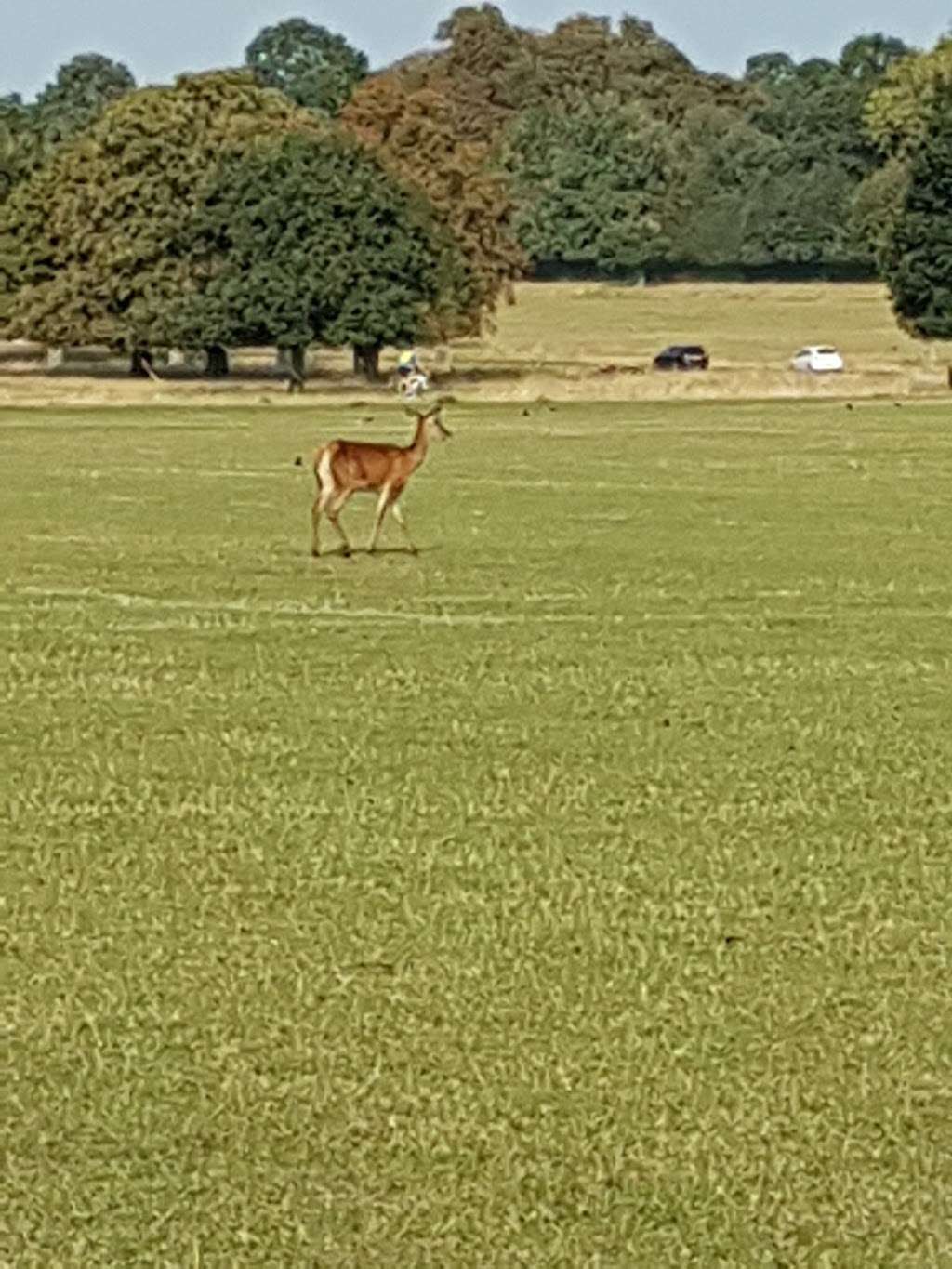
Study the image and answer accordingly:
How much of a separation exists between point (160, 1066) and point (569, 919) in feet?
7.81

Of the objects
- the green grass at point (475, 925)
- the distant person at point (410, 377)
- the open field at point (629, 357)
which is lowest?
the open field at point (629, 357)

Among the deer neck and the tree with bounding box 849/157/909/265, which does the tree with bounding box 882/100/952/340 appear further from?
the deer neck

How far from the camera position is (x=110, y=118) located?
274 feet

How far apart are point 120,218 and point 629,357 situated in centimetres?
2083

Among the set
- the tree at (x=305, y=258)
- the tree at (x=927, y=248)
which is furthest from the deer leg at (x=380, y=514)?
the tree at (x=927, y=248)

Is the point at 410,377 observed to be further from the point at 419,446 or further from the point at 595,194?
the point at 595,194

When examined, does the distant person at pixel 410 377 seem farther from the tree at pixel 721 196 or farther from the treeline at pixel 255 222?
the tree at pixel 721 196

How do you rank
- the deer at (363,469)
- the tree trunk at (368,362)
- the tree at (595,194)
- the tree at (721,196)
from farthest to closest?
the tree at (595,194)
the tree at (721,196)
the tree trunk at (368,362)
the deer at (363,469)

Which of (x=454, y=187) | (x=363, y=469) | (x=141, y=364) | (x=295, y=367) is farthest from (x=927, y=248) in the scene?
(x=363, y=469)

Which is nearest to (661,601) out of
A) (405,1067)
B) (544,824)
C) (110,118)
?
(544,824)

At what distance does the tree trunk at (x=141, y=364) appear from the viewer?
84.2 metres

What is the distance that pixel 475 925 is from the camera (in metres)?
10.8

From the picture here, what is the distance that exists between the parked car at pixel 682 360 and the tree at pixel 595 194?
165 ft

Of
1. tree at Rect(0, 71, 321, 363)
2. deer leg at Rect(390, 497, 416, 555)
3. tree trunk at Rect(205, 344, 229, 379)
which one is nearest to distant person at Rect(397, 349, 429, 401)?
tree trunk at Rect(205, 344, 229, 379)
